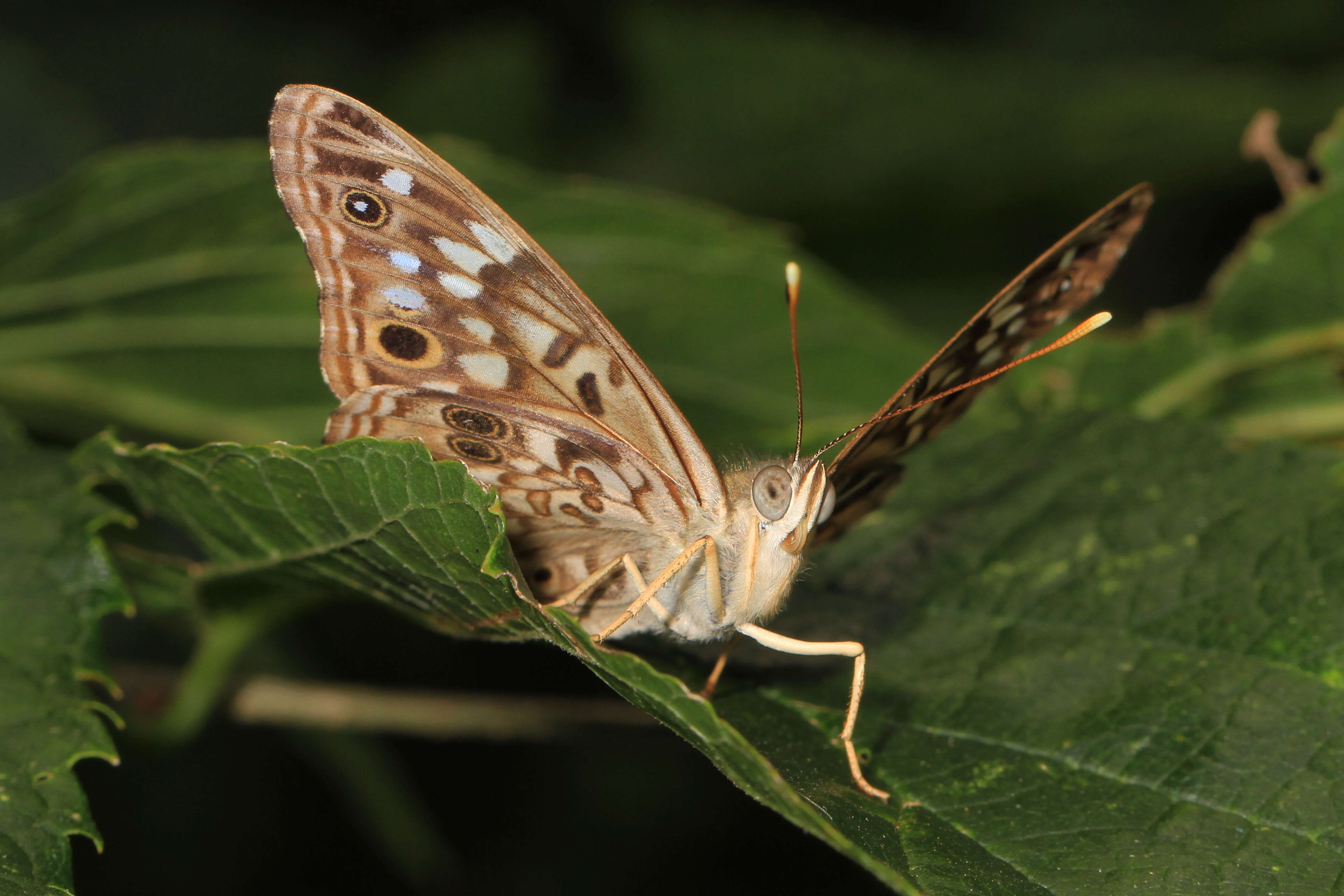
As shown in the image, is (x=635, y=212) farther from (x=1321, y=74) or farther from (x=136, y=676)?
(x=1321, y=74)

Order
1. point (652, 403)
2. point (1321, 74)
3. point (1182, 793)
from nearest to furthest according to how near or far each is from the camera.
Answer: point (1182, 793), point (652, 403), point (1321, 74)

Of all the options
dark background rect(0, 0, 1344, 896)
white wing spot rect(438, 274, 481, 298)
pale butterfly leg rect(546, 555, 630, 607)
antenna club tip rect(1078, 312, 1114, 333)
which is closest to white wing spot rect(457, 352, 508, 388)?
white wing spot rect(438, 274, 481, 298)

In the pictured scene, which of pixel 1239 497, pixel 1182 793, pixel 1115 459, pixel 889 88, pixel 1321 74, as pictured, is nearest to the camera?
pixel 1182 793

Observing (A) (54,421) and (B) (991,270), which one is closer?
(A) (54,421)

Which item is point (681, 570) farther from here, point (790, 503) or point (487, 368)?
point (487, 368)

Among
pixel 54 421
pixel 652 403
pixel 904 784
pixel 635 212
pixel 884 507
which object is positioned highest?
pixel 54 421

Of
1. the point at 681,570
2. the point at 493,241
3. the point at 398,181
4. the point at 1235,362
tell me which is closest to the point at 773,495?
the point at 681,570

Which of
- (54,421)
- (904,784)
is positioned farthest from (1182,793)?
(54,421)
